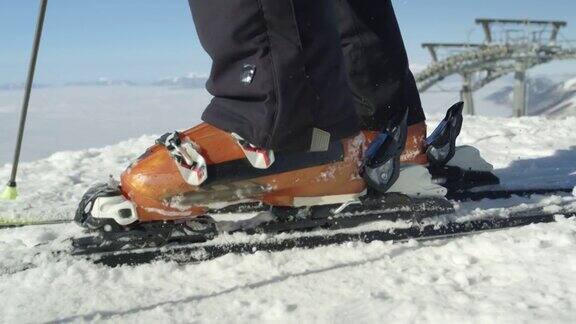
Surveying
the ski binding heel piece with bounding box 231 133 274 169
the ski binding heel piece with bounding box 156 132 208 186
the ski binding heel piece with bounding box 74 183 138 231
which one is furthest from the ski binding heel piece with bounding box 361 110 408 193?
the ski binding heel piece with bounding box 74 183 138 231

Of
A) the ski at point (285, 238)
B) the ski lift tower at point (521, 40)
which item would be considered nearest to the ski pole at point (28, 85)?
the ski at point (285, 238)

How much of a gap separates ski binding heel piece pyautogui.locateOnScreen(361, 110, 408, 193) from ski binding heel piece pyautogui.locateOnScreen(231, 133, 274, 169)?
323 mm

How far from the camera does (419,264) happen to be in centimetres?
128

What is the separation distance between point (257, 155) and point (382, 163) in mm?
420

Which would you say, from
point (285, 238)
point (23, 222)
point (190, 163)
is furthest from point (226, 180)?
point (23, 222)

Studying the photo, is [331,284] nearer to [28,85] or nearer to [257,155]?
[257,155]

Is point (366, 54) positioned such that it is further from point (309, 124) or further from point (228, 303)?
point (228, 303)

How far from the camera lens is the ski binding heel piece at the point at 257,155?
4.66 feet

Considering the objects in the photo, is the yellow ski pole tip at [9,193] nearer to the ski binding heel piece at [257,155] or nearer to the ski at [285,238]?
the ski at [285,238]

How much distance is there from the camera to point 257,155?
1426 mm

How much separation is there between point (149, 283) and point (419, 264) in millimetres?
717

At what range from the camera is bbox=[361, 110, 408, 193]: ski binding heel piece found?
1.55 m

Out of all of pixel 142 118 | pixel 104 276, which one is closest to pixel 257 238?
pixel 104 276

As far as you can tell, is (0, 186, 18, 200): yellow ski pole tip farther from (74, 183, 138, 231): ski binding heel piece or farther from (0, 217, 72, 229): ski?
(74, 183, 138, 231): ski binding heel piece
